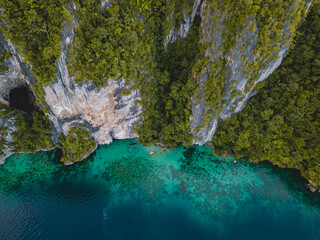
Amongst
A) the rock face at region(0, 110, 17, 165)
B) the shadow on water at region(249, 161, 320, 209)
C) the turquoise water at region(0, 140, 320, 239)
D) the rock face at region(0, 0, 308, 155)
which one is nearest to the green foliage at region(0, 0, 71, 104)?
the rock face at region(0, 0, 308, 155)

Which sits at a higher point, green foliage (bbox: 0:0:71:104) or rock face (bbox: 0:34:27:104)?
green foliage (bbox: 0:0:71:104)

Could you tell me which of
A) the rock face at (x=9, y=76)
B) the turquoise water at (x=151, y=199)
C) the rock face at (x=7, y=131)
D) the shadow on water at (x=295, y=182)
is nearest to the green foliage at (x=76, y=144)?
the turquoise water at (x=151, y=199)

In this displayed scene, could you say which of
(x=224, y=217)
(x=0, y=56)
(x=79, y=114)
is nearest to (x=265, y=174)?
(x=224, y=217)

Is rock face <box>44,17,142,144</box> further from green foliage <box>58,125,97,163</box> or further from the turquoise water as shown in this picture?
the turquoise water

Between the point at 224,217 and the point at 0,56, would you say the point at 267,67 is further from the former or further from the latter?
the point at 0,56

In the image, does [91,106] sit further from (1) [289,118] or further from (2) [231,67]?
(1) [289,118]

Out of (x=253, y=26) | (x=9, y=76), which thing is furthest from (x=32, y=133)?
(x=253, y=26)
